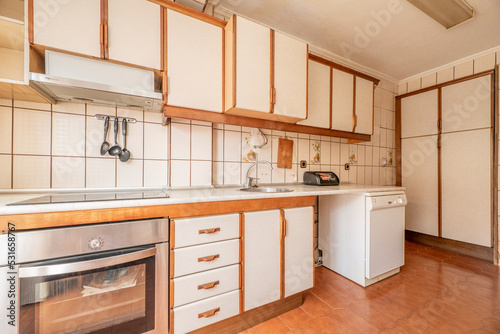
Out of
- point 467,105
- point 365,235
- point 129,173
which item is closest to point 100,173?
point 129,173

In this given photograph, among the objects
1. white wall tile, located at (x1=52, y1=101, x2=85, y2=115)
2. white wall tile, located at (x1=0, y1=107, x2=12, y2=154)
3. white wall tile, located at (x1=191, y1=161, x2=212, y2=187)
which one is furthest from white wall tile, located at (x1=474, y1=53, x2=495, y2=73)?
white wall tile, located at (x1=0, y1=107, x2=12, y2=154)

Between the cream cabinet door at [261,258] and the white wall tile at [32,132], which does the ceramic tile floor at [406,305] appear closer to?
the cream cabinet door at [261,258]

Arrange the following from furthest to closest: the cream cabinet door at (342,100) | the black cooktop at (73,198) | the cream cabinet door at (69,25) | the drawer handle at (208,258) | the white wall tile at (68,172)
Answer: the cream cabinet door at (342,100) → the white wall tile at (68,172) → the drawer handle at (208,258) → the cream cabinet door at (69,25) → the black cooktop at (73,198)

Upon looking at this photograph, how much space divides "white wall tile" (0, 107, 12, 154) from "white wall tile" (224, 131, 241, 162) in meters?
1.30

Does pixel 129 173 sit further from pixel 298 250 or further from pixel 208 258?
pixel 298 250

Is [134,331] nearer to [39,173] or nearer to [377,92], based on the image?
[39,173]

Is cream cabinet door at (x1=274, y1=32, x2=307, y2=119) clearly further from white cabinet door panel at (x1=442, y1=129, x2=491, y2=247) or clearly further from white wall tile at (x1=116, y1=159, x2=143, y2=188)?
white cabinet door panel at (x1=442, y1=129, x2=491, y2=247)

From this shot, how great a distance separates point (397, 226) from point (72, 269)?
2444mm

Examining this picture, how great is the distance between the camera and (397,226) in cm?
196

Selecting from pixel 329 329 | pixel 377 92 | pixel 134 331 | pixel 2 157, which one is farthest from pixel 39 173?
pixel 377 92

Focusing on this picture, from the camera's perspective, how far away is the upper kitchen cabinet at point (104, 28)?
3.34ft

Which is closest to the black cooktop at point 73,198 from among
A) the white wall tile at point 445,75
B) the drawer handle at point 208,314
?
the drawer handle at point 208,314

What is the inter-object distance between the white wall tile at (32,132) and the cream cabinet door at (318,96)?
178cm

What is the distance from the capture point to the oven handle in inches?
31.1
